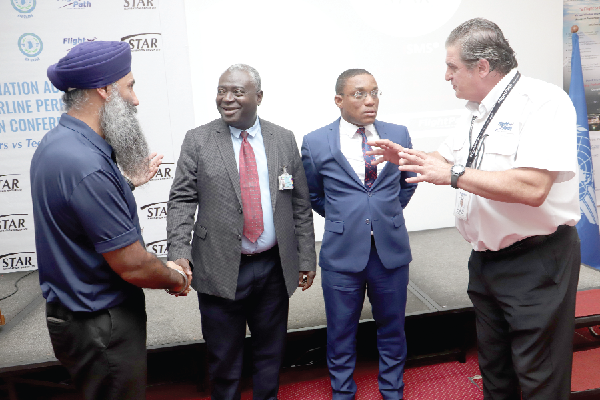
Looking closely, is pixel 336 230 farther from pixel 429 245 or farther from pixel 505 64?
pixel 429 245

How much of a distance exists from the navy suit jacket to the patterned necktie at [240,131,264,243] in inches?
15.1

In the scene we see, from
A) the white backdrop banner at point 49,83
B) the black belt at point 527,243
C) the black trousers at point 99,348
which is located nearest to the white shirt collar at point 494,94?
the black belt at point 527,243

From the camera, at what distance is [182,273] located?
66.2 inches

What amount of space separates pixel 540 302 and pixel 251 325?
1.23m

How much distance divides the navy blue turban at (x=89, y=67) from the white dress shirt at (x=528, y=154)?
132 centimetres

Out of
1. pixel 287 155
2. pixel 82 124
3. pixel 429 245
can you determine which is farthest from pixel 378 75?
pixel 82 124

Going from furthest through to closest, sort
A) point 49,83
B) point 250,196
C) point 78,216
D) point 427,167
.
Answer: point 49,83, point 250,196, point 427,167, point 78,216

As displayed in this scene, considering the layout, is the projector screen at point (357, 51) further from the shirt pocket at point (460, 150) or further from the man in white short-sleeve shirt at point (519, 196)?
the man in white short-sleeve shirt at point (519, 196)

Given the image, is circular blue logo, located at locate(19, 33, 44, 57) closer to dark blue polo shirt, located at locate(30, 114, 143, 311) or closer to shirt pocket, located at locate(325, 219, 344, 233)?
dark blue polo shirt, located at locate(30, 114, 143, 311)

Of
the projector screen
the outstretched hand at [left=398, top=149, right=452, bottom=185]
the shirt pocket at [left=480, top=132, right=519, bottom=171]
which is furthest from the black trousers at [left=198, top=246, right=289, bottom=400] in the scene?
the projector screen

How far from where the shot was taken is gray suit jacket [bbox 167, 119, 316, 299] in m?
1.98

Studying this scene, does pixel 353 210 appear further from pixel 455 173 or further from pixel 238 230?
pixel 455 173

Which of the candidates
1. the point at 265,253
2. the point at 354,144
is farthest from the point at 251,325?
the point at 354,144

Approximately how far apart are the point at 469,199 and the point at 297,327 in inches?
51.7
